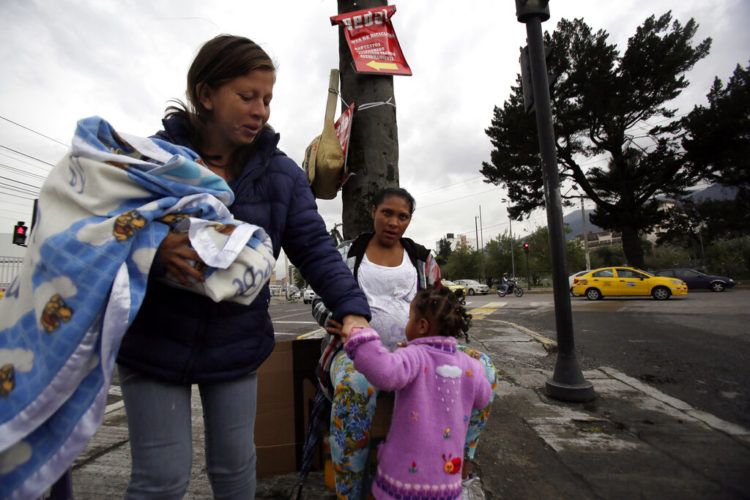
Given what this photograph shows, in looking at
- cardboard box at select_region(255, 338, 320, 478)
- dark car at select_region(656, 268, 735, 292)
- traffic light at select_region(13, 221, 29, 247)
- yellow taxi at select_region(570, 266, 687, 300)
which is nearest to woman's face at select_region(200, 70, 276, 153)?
cardboard box at select_region(255, 338, 320, 478)

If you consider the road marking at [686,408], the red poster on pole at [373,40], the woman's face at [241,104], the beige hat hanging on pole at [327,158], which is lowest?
the road marking at [686,408]

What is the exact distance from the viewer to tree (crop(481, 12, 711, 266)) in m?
20.2

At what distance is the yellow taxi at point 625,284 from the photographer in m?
14.7

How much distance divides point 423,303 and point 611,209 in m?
23.9

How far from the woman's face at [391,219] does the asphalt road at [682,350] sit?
2.99 meters

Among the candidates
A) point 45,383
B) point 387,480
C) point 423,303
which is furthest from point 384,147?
point 45,383

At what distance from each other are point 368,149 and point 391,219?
1.89ft

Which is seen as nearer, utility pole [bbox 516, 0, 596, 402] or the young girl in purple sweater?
the young girl in purple sweater

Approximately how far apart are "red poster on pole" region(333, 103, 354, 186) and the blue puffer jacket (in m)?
0.99

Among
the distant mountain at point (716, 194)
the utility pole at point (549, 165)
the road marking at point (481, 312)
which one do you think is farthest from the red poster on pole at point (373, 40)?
the distant mountain at point (716, 194)

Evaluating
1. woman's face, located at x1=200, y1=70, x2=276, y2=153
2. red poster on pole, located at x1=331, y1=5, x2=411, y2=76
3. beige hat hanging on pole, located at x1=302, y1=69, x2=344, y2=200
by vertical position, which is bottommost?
woman's face, located at x1=200, y1=70, x2=276, y2=153

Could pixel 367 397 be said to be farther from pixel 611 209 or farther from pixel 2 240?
pixel 2 240

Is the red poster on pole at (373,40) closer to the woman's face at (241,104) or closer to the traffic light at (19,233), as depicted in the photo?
the woman's face at (241,104)

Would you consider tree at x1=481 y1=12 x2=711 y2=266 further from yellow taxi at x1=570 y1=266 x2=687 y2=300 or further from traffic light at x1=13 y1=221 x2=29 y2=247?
traffic light at x1=13 y1=221 x2=29 y2=247
